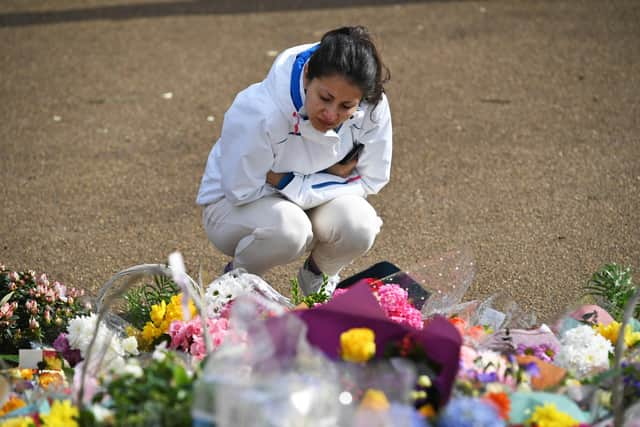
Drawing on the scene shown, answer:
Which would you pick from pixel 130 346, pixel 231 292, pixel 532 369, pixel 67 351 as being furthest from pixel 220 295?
pixel 532 369

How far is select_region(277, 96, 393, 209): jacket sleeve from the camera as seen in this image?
2.96 meters

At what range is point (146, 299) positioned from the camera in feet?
9.10

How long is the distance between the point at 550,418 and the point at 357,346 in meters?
0.41

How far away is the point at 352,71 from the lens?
2.58 metres

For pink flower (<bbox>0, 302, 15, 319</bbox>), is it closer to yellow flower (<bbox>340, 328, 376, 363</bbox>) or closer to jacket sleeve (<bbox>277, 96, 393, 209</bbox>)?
jacket sleeve (<bbox>277, 96, 393, 209</bbox>)

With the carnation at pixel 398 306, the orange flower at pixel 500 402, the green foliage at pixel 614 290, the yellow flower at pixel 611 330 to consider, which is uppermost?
the orange flower at pixel 500 402

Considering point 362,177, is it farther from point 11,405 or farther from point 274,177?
point 11,405

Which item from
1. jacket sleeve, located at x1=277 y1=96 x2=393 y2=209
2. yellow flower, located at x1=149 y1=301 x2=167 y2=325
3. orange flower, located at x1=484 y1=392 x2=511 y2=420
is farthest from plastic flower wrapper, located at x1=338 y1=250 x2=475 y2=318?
orange flower, located at x1=484 y1=392 x2=511 y2=420

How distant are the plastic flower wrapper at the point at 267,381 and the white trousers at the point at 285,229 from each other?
1.23m

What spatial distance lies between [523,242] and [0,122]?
307 centimetres

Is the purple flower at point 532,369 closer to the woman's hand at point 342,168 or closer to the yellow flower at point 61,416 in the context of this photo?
the yellow flower at point 61,416

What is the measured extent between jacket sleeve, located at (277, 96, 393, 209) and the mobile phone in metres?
0.02

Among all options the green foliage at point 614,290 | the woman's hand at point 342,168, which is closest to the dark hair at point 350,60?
the woman's hand at point 342,168

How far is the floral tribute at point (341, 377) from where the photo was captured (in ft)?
5.00
